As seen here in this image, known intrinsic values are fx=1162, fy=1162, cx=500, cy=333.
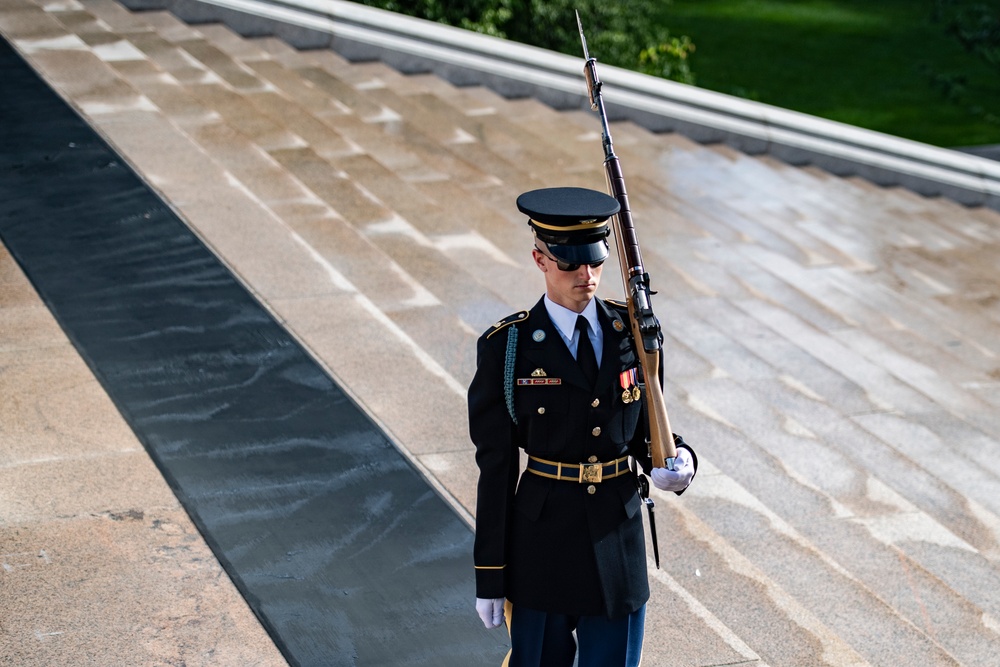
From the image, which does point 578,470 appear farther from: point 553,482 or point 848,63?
point 848,63

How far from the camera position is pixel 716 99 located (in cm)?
1250

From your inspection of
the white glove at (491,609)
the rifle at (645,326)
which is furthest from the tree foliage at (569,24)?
the white glove at (491,609)

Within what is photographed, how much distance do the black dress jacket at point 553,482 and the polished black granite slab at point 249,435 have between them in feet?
2.88

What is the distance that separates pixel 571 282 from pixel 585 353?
21cm

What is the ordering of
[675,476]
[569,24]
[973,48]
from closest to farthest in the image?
[675,476], [569,24], [973,48]

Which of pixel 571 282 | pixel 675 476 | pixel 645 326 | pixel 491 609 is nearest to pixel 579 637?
pixel 491 609

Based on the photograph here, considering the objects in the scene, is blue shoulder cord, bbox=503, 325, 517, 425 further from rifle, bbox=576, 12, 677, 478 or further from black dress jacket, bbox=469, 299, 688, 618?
rifle, bbox=576, 12, 677, 478

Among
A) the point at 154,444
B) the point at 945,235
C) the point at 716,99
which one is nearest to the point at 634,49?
the point at 716,99

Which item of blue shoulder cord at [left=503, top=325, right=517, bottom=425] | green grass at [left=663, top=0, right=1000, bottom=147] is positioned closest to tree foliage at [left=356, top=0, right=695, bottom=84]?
green grass at [left=663, top=0, right=1000, bottom=147]

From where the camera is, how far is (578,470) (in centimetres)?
327

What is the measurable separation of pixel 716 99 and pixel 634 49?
3.37 metres

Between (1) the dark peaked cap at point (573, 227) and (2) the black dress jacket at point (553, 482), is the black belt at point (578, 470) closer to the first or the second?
(2) the black dress jacket at point (553, 482)

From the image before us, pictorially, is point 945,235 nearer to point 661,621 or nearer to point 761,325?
point 761,325

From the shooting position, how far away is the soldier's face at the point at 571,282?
318 centimetres
